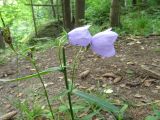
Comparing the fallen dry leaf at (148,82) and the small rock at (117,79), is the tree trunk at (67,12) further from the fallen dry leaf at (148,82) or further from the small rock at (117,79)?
the fallen dry leaf at (148,82)

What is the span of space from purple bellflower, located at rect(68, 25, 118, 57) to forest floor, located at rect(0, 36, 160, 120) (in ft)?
4.07

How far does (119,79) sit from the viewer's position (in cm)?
321

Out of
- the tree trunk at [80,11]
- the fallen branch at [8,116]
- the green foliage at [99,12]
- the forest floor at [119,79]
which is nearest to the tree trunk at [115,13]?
the tree trunk at [80,11]

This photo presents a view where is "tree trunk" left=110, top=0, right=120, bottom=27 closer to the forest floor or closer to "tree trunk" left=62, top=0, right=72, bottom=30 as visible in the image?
the forest floor

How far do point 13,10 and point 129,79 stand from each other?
10480 millimetres

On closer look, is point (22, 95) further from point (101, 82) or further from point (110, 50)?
point (110, 50)

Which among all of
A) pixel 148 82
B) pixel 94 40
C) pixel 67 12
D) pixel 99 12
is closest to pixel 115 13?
pixel 67 12

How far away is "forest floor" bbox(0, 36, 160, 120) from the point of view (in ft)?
8.98

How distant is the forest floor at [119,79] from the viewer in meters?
2.74

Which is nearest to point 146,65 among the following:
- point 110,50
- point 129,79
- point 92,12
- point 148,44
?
point 129,79

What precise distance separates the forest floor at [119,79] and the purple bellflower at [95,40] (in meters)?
1.24

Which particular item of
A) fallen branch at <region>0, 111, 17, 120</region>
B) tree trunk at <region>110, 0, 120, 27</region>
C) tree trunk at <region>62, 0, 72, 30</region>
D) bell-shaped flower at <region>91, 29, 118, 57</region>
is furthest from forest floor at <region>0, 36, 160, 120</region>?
tree trunk at <region>62, 0, 72, 30</region>

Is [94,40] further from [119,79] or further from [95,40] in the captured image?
[119,79]

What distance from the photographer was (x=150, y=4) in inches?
428
